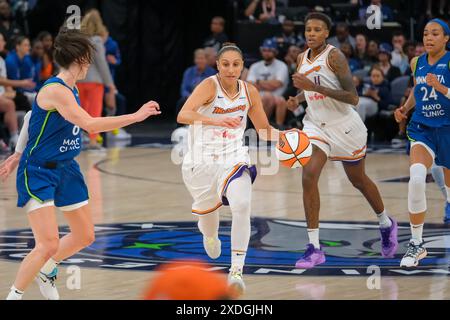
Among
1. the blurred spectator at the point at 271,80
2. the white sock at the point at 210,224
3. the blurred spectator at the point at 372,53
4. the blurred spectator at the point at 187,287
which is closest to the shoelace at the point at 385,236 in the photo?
the white sock at the point at 210,224

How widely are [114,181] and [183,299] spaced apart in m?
9.63

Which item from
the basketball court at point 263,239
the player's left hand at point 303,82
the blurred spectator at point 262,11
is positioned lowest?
the basketball court at point 263,239

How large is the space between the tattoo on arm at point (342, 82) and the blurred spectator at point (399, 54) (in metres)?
9.88

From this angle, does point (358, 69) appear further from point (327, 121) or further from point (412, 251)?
point (412, 251)

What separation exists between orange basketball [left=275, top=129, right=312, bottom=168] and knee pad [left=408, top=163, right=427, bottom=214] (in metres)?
0.82

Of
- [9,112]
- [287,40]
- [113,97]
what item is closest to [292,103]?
[9,112]

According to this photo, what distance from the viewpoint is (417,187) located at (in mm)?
7480

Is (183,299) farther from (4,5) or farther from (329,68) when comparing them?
(4,5)

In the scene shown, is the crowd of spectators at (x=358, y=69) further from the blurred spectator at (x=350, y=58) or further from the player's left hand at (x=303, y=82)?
the player's left hand at (x=303, y=82)

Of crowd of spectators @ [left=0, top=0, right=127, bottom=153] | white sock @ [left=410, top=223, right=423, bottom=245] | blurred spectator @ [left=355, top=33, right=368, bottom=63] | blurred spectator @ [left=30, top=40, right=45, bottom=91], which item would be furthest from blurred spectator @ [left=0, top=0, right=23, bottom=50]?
white sock @ [left=410, top=223, right=423, bottom=245]

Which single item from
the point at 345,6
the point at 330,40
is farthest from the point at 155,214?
the point at 345,6

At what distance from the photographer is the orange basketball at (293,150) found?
279 inches
